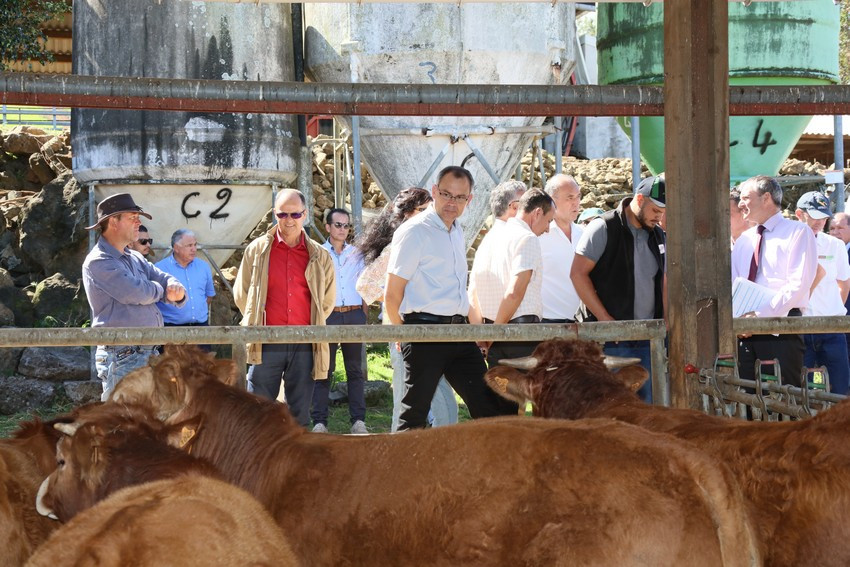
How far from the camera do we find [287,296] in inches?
307

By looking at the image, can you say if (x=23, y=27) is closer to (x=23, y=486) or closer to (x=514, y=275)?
(x=514, y=275)

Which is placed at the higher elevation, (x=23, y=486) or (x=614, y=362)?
(x=614, y=362)

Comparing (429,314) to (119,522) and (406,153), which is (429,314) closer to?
(119,522)

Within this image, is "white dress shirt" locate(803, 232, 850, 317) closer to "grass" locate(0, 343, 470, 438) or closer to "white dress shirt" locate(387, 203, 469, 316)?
"white dress shirt" locate(387, 203, 469, 316)

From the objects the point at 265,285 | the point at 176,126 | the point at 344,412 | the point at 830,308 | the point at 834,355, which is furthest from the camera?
the point at 176,126

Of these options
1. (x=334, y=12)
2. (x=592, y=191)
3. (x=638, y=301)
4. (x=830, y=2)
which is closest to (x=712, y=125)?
(x=638, y=301)

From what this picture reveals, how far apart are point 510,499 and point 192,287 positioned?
6.61 metres

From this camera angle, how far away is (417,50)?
1216cm

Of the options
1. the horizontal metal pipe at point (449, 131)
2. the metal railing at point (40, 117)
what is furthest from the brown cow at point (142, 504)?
the metal railing at point (40, 117)

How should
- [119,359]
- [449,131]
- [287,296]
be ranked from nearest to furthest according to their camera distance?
[119,359]
[287,296]
[449,131]

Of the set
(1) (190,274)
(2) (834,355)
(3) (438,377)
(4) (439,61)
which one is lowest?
(2) (834,355)

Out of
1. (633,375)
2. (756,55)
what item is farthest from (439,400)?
(756,55)

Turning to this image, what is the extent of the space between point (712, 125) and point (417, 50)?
304 inches

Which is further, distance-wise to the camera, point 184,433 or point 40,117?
point 40,117
